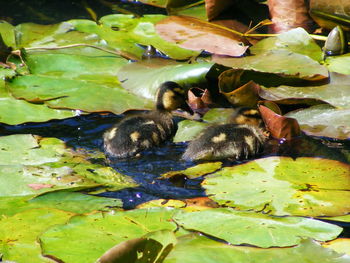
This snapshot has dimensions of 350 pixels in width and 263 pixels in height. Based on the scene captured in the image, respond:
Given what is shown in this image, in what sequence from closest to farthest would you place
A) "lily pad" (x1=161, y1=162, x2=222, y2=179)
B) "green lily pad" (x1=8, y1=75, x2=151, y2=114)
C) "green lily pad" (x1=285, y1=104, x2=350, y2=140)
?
"lily pad" (x1=161, y1=162, x2=222, y2=179), "green lily pad" (x1=285, y1=104, x2=350, y2=140), "green lily pad" (x1=8, y1=75, x2=151, y2=114)

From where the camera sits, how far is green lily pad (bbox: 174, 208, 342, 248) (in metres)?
2.35

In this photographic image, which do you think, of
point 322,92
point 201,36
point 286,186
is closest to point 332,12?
point 201,36

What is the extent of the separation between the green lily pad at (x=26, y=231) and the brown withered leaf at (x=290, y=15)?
9.27 feet

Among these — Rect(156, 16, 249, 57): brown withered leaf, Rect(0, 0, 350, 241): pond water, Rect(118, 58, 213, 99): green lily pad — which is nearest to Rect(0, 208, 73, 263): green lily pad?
Rect(0, 0, 350, 241): pond water

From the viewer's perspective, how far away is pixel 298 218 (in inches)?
99.5

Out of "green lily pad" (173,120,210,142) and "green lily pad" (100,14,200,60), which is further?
A: "green lily pad" (100,14,200,60)

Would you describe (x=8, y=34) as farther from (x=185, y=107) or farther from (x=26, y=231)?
(x=26, y=231)

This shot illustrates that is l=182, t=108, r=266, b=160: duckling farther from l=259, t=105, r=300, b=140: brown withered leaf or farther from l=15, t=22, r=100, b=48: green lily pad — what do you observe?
l=15, t=22, r=100, b=48: green lily pad

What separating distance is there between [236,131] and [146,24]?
157 centimetres

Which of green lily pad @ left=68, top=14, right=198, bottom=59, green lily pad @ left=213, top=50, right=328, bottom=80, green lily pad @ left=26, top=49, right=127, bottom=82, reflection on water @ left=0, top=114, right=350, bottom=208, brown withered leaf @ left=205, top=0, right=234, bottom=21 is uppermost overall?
brown withered leaf @ left=205, top=0, right=234, bottom=21

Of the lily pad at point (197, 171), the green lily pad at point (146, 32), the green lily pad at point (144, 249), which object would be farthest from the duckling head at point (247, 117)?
the green lily pad at point (144, 249)

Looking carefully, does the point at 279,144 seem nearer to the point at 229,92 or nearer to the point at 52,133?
the point at 229,92

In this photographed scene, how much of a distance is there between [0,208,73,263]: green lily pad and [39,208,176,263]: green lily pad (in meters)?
0.05

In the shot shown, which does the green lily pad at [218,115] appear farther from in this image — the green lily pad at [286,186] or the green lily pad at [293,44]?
the green lily pad at [286,186]
